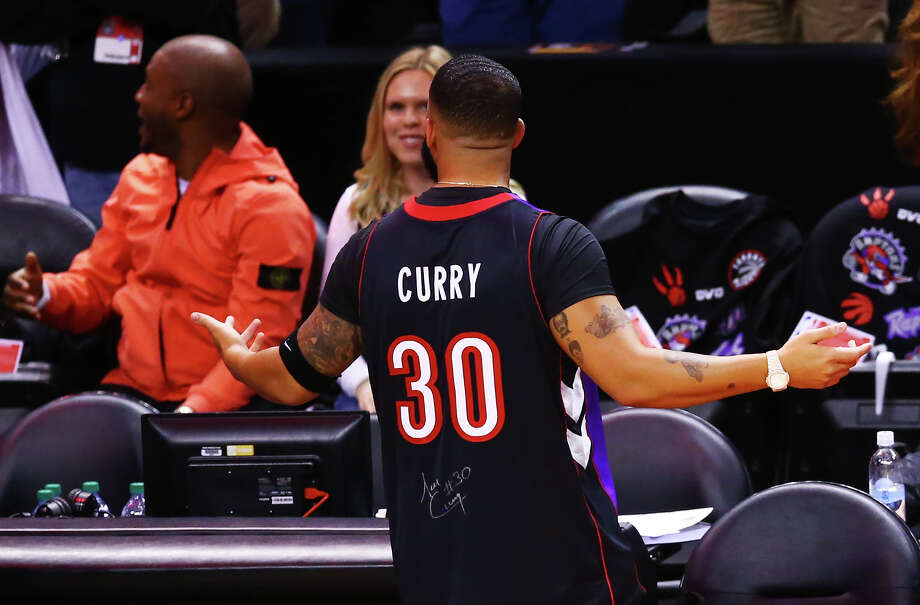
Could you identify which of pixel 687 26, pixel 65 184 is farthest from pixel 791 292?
pixel 65 184

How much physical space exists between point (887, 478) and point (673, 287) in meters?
1.32

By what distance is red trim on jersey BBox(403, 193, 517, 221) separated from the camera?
2.13m

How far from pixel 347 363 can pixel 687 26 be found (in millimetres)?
3467

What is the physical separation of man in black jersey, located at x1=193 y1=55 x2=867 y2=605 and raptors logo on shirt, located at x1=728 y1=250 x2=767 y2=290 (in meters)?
2.11

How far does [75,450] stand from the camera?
3271 mm

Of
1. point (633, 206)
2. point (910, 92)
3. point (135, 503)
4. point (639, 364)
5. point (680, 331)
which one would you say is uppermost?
point (910, 92)

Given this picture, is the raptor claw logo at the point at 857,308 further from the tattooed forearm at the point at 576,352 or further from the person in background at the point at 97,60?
the person in background at the point at 97,60

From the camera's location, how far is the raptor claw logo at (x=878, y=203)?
4039 millimetres

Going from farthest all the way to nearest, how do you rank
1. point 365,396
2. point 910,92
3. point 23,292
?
point 23,292
point 365,396
point 910,92

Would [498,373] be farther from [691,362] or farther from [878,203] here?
[878,203]

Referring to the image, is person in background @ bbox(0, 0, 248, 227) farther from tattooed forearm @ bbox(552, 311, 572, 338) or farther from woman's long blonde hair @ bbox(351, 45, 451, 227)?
tattooed forearm @ bbox(552, 311, 572, 338)

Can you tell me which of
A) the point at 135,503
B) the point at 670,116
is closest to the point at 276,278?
the point at 135,503

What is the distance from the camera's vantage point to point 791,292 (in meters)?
4.17
